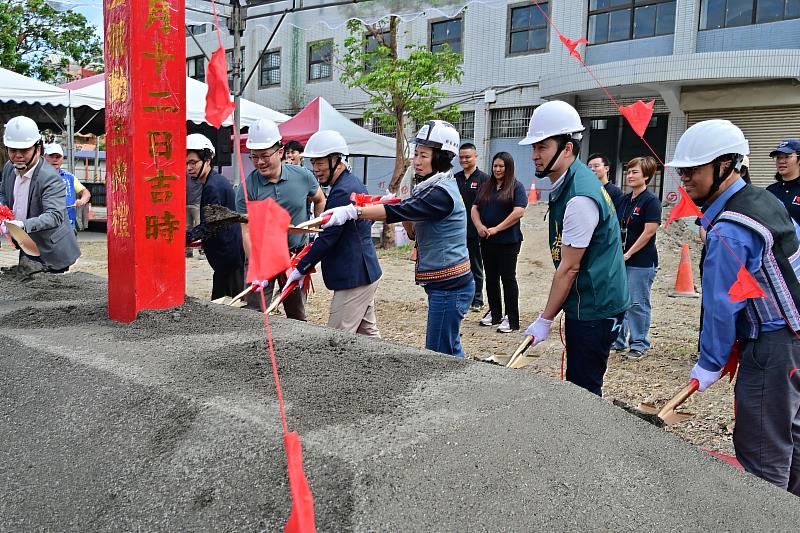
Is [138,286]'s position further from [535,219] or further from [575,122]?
[535,219]

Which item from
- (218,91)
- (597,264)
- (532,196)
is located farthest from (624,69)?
(218,91)

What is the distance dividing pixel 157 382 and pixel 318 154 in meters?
1.93

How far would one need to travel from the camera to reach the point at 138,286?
3148 millimetres

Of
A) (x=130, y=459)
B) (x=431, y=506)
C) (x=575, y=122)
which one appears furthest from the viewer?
(x=575, y=122)

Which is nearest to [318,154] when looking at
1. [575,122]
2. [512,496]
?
[575,122]

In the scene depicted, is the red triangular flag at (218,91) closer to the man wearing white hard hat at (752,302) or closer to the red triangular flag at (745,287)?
the man wearing white hard hat at (752,302)

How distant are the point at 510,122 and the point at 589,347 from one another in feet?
51.3

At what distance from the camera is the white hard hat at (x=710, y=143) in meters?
2.41

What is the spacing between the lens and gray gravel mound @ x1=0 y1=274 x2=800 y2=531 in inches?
65.7

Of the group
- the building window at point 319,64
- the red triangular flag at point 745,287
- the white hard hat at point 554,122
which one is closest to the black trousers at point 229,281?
the white hard hat at point 554,122

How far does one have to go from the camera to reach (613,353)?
18.3 feet

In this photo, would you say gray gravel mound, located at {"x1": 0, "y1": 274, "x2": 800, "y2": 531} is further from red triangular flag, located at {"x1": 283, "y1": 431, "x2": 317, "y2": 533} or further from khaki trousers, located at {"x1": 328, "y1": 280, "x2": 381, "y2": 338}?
khaki trousers, located at {"x1": 328, "y1": 280, "x2": 381, "y2": 338}

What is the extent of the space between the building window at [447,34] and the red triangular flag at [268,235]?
1795cm

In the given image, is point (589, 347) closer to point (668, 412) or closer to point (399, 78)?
point (668, 412)
